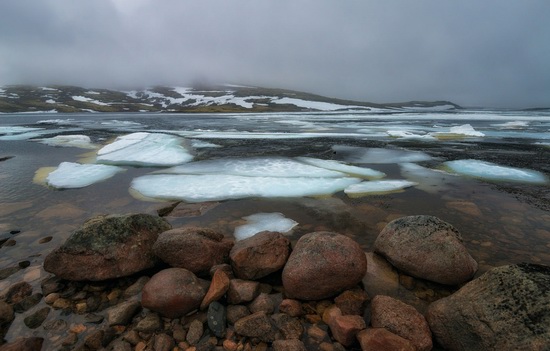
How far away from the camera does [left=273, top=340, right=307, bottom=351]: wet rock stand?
3398 mm

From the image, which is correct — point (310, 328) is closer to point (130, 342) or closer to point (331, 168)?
point (130, 342)

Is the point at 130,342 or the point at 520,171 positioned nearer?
the point at 130,342

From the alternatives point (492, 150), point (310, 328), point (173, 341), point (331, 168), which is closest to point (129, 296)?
point (173, 341)

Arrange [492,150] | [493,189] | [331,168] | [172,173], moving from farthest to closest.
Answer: [492,150] < [331,168] < [172,173] < [493,189]

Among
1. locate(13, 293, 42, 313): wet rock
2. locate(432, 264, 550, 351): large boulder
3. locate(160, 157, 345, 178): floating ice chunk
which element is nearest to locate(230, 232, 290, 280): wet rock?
locate(432, 264, 550, 351): large boulder

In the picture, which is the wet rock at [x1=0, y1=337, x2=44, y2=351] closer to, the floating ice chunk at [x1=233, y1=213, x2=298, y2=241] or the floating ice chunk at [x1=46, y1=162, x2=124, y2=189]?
the floating ice chunk at [x1=233, y1=213, x2=298, y2=241]

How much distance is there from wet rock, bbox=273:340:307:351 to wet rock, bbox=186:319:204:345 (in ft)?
3.04

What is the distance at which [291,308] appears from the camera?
4.07 metres

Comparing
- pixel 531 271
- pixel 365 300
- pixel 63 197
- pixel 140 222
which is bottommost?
pixel 63 197

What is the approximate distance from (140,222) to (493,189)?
10.2 metres

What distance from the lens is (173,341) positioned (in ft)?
11.7

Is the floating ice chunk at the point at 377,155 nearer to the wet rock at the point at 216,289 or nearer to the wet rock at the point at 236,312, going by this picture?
the wet rock at the point at 216,289

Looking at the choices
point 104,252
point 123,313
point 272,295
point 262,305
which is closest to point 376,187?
point 272,295

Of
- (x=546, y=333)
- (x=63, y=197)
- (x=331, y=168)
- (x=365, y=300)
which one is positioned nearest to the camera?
(x=546, y=333)
